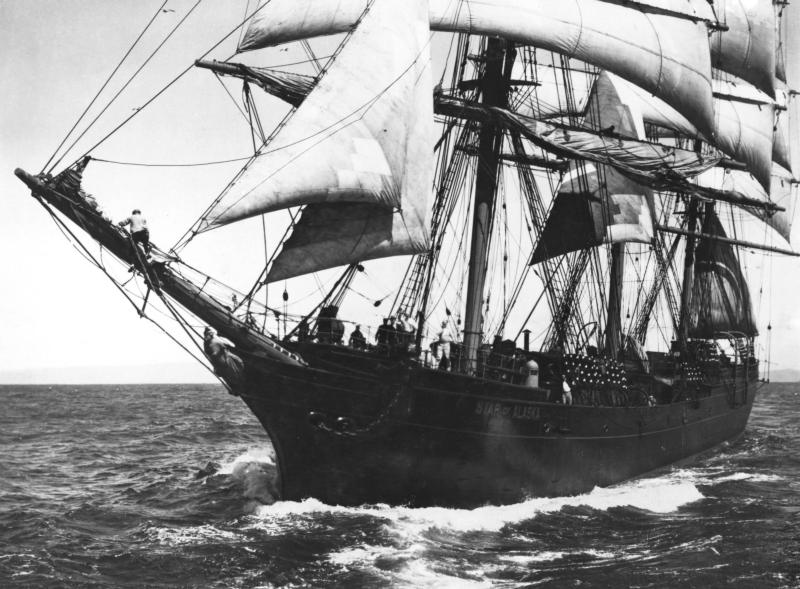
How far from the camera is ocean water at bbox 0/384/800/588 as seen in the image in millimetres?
12102

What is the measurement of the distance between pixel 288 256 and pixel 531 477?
295 inches

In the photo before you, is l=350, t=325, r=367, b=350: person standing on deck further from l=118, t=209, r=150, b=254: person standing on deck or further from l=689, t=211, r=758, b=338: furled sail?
l=689, t=211, r=758, b=338: furled sail

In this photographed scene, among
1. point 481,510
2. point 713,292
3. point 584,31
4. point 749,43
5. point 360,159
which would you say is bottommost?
point 481,510

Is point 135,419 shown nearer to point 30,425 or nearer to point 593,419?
point 30,425

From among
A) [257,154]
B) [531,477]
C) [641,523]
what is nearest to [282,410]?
[257,154]

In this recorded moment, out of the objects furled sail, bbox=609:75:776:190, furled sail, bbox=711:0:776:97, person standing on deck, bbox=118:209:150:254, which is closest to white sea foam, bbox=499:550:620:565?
person standing on deck, bbox=118:209:150:254

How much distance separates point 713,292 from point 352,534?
93.7 feet

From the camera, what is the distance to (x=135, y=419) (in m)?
41.2

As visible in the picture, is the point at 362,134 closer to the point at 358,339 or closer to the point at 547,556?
the point at 358,339

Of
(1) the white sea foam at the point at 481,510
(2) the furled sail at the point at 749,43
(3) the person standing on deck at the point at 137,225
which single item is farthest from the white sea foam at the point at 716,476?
(2) the furled sail at the point at 749,43

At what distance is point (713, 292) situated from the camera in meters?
37.5

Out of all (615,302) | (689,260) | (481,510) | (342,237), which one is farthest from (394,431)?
(689,260)

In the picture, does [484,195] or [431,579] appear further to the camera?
[484,195]

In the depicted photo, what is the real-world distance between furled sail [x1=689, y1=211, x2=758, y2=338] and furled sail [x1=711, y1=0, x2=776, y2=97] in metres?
6.96
